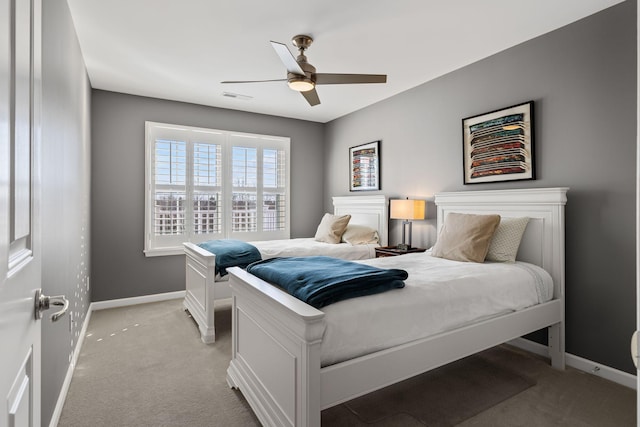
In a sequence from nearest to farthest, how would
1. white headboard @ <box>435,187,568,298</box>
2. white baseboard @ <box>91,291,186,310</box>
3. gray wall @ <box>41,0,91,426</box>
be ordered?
gray wall @ <box>41,0,91,426</box>, white headboard @ <box>435,187,568,298</box>, white baseboard @ <box>91,291,186,310</box>

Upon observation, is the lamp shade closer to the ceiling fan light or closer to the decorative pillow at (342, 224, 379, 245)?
the decorative pillow at (342, 224, 379, 245)

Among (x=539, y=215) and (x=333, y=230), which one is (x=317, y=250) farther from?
(x=539, y=215)

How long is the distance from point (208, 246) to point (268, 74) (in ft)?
6.27

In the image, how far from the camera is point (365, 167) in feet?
15.8

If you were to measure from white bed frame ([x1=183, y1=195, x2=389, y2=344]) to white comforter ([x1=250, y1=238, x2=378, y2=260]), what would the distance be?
15.7 inches

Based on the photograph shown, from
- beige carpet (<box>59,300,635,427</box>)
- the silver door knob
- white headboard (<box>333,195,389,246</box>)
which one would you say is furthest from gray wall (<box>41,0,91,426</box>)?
white headboard (<box>333,195,389,246</box>)

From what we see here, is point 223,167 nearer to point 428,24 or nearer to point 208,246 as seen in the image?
point 208,246

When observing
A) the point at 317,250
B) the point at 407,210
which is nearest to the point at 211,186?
the point at 317,250

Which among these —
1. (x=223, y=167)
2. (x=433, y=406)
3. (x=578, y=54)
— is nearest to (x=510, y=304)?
(x=433, y=406)

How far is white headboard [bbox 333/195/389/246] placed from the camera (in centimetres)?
441

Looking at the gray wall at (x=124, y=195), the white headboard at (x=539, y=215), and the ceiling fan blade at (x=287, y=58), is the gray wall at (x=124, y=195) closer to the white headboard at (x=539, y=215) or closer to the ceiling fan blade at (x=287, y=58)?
the ceiling fan blade at (x=287, y=58)

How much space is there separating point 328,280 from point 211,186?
3.45 m

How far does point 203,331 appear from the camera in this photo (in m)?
3.10

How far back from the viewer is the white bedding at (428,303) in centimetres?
160
